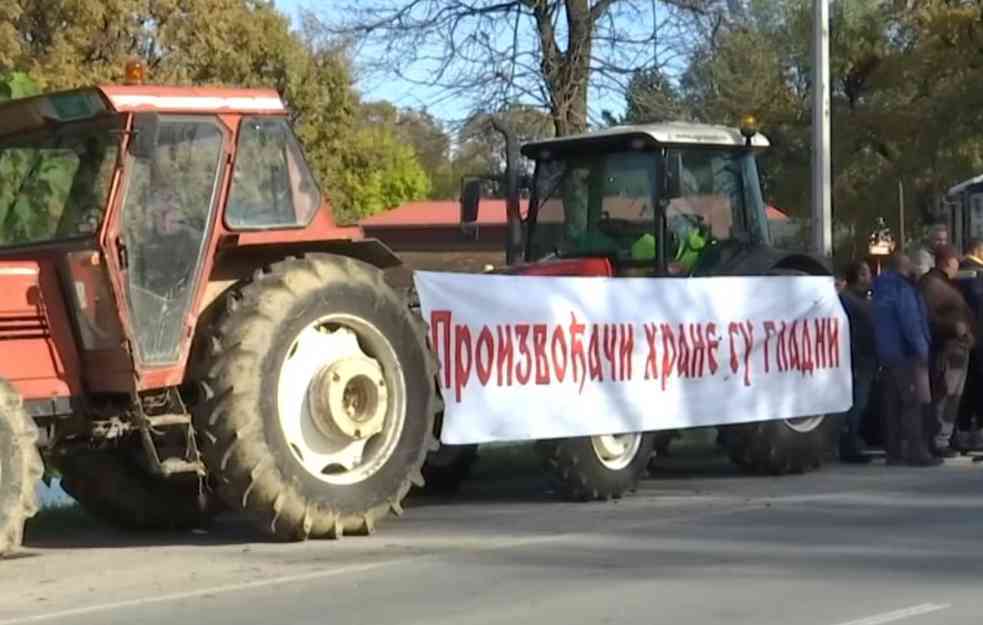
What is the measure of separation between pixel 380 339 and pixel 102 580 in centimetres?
265

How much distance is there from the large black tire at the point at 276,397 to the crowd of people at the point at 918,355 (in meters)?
5.62

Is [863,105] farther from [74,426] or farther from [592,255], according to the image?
[74,426]

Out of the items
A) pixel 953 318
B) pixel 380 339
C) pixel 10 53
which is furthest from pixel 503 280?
pixel 10 53

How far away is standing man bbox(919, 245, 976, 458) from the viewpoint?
53.1ft

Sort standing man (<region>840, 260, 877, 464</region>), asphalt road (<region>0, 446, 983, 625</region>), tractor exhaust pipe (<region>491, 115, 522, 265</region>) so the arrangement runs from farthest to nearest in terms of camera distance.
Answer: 1. standing man (<region>840, 260, 877, 464</region>)
2. tractor exhaust pipe (<region>491, 115, 522, 265</region>)
3. asphalt road (<region>0, 446, 983, 625</region>)

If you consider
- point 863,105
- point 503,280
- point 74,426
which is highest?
point 863,105

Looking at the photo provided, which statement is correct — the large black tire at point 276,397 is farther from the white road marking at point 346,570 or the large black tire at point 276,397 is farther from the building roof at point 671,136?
the building roof at point 671,136

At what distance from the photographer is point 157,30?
128ft

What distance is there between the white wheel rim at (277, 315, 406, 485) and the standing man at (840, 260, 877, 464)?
20.0 ft

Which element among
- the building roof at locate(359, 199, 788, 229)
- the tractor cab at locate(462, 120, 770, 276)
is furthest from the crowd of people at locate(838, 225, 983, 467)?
the building roof at locate(359, 199, 788, 229)

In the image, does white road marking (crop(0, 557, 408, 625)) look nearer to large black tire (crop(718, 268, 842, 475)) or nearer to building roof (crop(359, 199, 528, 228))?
large black tire (crop(718, 268, 842, 475))

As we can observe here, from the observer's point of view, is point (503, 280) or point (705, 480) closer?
point (503, 280)

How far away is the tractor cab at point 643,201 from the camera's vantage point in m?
14.8

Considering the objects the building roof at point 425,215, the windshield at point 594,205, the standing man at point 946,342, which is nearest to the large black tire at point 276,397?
the windshield at point 594,205
